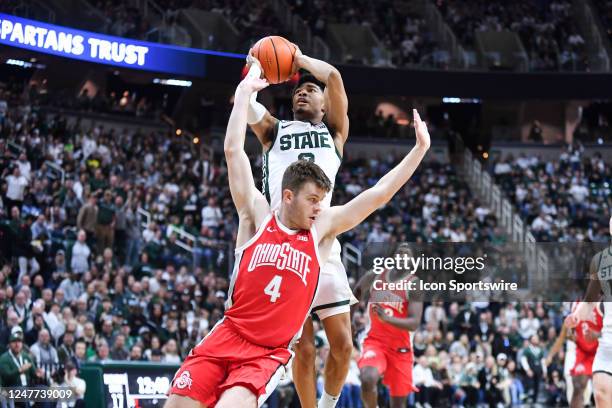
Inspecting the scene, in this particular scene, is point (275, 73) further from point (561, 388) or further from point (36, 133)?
point (36, 133)

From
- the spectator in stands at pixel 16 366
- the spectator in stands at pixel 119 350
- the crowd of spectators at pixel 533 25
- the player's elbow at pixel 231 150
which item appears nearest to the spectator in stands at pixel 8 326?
the spectator in stands at pixel 16 366

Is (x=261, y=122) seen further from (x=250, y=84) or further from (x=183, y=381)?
(x=183, y=381)

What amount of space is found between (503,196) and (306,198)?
79.7 ft

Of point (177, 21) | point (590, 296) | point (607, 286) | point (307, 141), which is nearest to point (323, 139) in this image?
point (307, 141)

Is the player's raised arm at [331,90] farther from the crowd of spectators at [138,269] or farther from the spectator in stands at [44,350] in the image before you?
the spectator in stands at [44,350]

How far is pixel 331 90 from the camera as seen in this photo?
800cm

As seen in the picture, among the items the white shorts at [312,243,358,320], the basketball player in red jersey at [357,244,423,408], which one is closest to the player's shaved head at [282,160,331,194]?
the white shorts at [312,243,358,320]

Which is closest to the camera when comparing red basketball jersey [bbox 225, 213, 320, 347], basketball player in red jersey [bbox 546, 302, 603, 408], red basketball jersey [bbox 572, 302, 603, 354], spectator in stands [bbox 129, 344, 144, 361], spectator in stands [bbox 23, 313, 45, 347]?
red basketball jersey [bbox 225, 213, 320, 347]

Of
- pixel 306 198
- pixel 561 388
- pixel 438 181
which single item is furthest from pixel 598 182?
pixel 306 198

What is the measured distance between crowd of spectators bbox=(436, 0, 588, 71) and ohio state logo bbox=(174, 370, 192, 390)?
27.8 metres

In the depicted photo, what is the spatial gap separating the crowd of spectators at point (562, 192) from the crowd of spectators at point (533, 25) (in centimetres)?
308

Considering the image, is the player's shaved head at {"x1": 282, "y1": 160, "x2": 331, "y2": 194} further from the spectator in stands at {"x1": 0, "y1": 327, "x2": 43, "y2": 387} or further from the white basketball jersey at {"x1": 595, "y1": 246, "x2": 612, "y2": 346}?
the spectator in stands at {"x1": 0, "y1": 327, "x2": 43, "y2": 387}

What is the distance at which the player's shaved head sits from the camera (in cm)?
604

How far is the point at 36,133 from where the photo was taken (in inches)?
885
